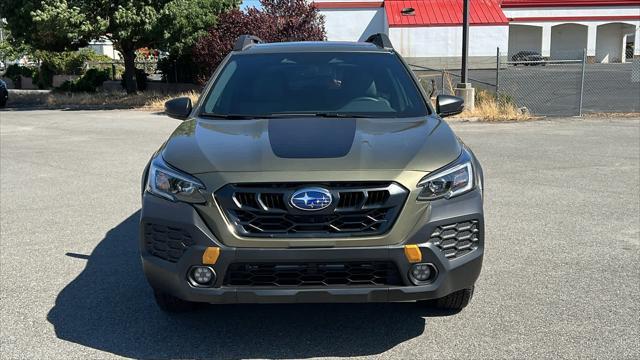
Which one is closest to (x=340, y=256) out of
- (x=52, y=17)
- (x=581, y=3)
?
(x=52, y=17)

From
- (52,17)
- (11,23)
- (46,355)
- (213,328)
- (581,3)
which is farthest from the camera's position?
(581,3)

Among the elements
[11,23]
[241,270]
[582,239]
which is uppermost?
[11,23]

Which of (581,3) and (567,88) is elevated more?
(581,3)

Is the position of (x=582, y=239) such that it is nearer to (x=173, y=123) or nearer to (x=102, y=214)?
(x=102, y=214)

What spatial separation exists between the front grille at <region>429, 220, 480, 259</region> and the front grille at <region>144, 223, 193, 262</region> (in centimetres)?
129

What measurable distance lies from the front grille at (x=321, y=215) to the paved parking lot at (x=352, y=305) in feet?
2.59

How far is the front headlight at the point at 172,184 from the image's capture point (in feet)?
10.8

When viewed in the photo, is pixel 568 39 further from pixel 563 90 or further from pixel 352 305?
pixel 352 305

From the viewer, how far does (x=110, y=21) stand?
75.3 ft

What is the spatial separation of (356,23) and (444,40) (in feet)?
21.7

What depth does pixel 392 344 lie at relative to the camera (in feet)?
12.0

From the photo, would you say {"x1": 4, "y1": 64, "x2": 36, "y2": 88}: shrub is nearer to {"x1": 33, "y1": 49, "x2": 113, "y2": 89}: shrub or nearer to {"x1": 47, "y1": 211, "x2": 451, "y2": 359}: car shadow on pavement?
{"x1": 33, "y1": 49, "x2": 113, "y2": 89}: shrub

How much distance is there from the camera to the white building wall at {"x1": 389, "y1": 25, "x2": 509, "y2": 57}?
4200cm

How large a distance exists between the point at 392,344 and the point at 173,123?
1471 cm
